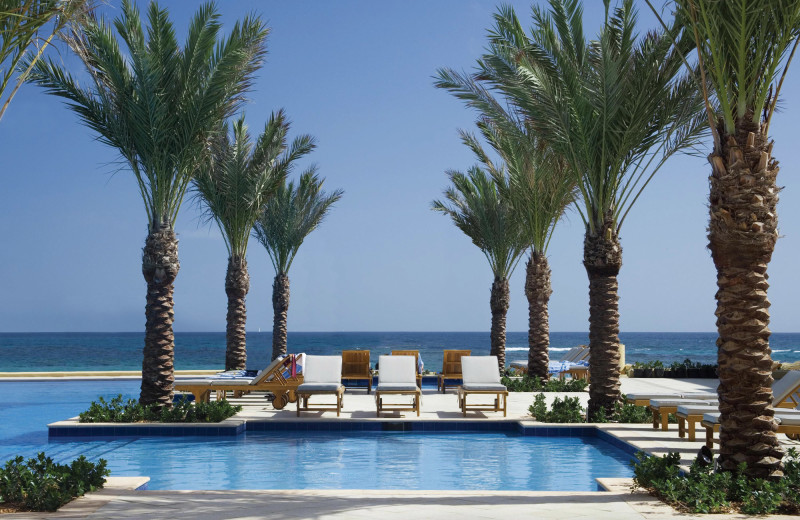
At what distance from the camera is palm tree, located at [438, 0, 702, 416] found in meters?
10.9

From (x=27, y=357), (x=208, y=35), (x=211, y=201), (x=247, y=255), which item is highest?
(x=208, y=35)

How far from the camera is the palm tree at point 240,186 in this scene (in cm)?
1761

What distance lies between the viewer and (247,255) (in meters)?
19.2

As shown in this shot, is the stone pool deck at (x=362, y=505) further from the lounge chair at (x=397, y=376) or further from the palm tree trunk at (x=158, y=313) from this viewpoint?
the lounge chair at (x=397, y=376)

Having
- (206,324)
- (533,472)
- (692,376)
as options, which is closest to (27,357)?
(206,324)

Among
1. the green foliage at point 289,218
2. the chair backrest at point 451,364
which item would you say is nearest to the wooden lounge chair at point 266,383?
the chair backrest at point 451,364

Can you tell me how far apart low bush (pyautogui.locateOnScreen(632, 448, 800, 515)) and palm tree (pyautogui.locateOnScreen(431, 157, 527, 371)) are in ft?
44.5

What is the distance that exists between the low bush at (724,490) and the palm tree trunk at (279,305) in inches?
606

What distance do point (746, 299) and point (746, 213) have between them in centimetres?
75

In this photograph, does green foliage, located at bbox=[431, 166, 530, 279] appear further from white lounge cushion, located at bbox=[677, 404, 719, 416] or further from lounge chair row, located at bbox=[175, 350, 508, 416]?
white lounge cushion, located at bbox=[677, 404, 719, 416]

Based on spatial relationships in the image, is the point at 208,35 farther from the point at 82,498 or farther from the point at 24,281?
the point at 24,281

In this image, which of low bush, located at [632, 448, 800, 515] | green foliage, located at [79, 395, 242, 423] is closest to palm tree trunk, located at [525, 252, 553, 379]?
green foliage, located at [79, 395, 242, 423]

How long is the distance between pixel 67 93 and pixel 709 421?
10.1m

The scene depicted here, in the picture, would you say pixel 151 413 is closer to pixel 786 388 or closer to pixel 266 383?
pixel 266 383
